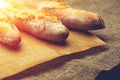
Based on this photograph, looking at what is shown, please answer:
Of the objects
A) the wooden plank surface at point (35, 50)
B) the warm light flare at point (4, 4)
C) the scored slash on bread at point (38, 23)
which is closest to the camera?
the wooden plank surface at point (35, 50)

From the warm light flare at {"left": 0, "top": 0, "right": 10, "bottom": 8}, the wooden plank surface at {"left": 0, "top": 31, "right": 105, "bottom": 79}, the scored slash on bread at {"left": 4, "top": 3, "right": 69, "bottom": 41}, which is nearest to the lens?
the wooden plank surface at {"left": 0, "top": 31, "right": 105, "bottom": 79}

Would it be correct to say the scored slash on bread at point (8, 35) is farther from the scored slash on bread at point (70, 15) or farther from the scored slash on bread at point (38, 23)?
the scored slash on bread at point (70, 15)

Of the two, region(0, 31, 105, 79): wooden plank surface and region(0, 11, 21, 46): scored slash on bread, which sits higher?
region(0, 11, 21, 46): scored slash on bread

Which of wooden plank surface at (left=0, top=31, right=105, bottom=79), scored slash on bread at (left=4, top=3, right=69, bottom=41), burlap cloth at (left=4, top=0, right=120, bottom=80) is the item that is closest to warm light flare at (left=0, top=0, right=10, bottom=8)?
scored slash on bread at (left=4, top=3, right=69, bottom=41)

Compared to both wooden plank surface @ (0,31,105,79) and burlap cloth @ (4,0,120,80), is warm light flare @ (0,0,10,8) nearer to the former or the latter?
wooden plank surface @ (0,31,105,79)

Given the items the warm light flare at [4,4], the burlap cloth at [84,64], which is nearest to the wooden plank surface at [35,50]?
the burlap cloth at [84,64]

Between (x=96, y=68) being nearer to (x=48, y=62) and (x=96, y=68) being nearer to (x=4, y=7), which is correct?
(x=48, y=62)

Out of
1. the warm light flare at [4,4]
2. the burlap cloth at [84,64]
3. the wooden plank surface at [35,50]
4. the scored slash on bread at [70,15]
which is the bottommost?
the burlap cloth at [84,64]

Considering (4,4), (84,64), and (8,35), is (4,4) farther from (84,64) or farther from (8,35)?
(84,64)
